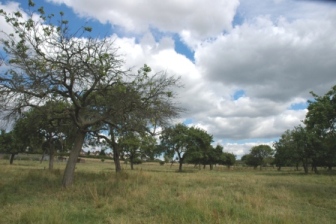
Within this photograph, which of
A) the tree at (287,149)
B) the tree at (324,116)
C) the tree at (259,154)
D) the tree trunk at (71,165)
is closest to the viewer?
the tree trunk at (71,165)

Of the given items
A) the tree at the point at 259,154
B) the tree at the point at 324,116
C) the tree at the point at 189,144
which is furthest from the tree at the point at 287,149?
the tree at the point at 259,154

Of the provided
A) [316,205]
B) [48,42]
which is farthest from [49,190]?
[316,205]

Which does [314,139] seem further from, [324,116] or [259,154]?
[259,154]

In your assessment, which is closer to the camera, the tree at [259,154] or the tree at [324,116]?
the tree at [324,116]

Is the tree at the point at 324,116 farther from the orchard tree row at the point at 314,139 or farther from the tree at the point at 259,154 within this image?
the tree at the point at 259,154

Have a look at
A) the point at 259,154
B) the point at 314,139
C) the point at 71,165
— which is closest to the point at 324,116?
the point at 71,165

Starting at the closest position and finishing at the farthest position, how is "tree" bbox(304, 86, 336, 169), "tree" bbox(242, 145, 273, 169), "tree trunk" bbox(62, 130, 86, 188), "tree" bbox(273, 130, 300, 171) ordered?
1. "tree trunk" bbox(62, 130, 86, 188)
2. "tree" bbox(304, 86, 336, 169)
3. "tree" bbox(273, 130, 300, 171)
4. "tree" bbox(242, 145, 273, 169)

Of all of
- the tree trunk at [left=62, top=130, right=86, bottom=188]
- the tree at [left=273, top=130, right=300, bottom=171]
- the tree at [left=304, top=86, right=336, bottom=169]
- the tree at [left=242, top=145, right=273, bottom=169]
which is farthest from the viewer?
the tree at [left=242, top=145, right=273, bottom=169]

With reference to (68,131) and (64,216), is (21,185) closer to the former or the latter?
(68,131)

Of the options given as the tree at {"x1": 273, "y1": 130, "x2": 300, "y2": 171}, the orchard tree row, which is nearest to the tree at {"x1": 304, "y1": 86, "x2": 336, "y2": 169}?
the orchard tree row

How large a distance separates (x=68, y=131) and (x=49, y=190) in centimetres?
840

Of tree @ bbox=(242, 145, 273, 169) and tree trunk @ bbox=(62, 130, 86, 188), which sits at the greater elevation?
tree @ bbox=(242, 145, 273, 169)

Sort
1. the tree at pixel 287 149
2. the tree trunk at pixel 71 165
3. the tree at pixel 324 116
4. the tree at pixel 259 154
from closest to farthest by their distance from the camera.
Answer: the tree trunk at pixel 71 165
the tree at pixel 324 116
the tree at pixel 287 149
the tree at pixel 259 154

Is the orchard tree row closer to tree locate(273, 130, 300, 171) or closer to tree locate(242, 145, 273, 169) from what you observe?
tree locate(273, 130, 300, 171)
